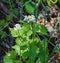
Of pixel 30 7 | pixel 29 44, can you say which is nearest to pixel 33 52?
pixel 29 44

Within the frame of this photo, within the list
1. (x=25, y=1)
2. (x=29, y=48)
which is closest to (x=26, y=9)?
(x=25, y=1)

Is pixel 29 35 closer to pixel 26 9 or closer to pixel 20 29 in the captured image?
pixel 20 29

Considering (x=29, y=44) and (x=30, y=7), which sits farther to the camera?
(x=30, y=7)

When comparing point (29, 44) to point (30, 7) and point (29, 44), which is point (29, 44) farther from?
point (30, 7)

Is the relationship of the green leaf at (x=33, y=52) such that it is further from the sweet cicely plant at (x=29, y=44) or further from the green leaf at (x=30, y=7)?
the green leaf at (x=30, y=7)

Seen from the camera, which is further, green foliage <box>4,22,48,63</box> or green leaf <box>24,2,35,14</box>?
green leaf <box>24,2,35,14</box>

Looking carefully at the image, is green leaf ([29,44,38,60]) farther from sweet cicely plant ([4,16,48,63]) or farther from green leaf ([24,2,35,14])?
green leaf ([24,2,35,14])

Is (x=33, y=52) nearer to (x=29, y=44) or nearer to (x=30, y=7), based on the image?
(x=29, y=44)

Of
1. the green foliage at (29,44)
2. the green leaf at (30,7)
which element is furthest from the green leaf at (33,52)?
the green leaf at (30,7)

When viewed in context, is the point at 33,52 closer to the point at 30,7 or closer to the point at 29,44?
the point at 29,44

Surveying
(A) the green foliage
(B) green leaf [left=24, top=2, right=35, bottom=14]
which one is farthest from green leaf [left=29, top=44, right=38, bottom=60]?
(B) green leaf [left=24, top=2, right=35, bottom=14]

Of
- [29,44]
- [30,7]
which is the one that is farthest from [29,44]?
[30,7]
